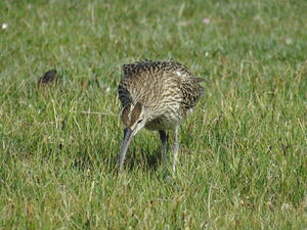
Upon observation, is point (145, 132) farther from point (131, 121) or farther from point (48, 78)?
point (48, 78)

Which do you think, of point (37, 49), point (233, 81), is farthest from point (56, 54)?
point (233, 81)

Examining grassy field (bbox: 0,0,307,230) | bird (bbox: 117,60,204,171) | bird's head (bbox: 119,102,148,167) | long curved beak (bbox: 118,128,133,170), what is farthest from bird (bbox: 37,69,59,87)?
long curved beak (bbox: 118,128,133,170)

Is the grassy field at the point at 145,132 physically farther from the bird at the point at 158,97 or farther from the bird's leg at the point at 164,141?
the bird at the point at 158,97

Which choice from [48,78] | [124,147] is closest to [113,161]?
[124,147]

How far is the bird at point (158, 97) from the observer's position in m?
6.83

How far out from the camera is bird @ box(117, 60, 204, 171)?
22.4 feet

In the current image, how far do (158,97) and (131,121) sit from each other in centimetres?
56

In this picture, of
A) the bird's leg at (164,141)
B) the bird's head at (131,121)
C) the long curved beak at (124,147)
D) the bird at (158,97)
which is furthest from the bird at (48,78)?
the long curved beak at (124,147)

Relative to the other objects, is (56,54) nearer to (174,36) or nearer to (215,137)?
(174,36)

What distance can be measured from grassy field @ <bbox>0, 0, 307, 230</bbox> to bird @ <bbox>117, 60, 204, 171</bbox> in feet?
0.77

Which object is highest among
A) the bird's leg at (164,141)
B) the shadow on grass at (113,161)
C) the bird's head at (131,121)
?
the bird's head at (131,121)

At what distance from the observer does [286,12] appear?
44.0ft

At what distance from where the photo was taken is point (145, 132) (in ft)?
25.7

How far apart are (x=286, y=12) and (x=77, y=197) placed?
26.9ft
